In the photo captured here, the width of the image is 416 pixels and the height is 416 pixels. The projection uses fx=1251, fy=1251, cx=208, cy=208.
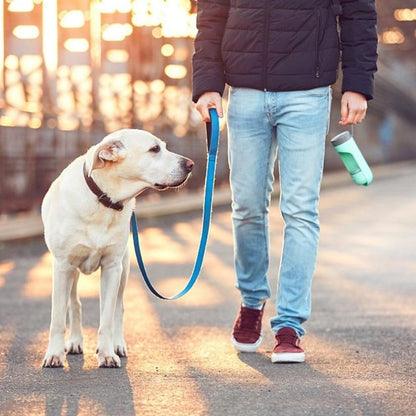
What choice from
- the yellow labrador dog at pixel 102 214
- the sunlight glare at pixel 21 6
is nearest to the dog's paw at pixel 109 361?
the yellow labrador dog at pixel 102 214

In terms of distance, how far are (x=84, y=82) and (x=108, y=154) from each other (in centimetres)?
1242

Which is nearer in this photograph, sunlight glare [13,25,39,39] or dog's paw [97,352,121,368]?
dog's paw [97,352,121,368]

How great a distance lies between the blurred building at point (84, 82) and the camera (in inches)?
567

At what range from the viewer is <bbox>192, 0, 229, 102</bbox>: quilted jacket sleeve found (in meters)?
5.22

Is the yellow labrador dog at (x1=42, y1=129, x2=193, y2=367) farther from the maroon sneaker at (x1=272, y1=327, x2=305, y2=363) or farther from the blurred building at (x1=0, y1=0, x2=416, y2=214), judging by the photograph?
the blurred building at (x1=0, y1=0, x2=416, y2=214)

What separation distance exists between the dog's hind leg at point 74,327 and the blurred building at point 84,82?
842 centimetres

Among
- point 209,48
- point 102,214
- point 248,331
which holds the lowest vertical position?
point 248,331

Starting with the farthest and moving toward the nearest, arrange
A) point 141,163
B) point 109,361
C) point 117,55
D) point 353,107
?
point 117,55 → point 141,163 → point 353,107 → point 109,361

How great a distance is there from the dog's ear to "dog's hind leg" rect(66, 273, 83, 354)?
0.63 meters

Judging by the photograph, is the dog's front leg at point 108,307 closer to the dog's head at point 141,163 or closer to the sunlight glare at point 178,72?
the dog's head at point 141,163

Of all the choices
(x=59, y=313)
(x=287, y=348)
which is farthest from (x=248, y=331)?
(x=59, y=313)

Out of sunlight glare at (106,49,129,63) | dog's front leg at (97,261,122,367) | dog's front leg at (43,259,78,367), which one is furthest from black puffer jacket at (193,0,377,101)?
sunlight glare at (106,49,129,63)

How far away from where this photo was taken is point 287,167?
5.15 m

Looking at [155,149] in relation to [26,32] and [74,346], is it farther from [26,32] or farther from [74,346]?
[26,32]
